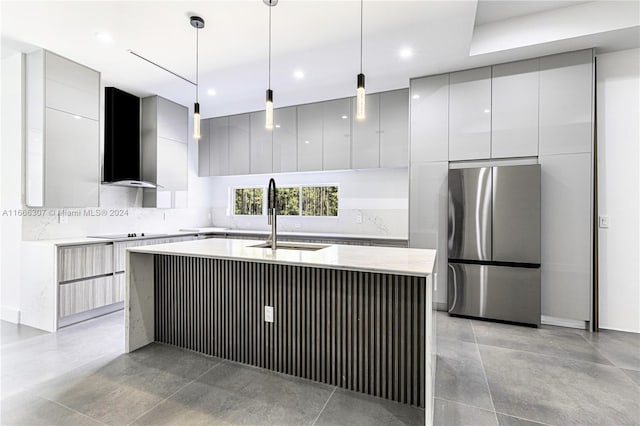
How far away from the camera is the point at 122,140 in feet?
13.4

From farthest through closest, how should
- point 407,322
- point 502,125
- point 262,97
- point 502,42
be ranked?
1. point 262,97
2. point 502,125
3. point 502,42
4. point 407,322

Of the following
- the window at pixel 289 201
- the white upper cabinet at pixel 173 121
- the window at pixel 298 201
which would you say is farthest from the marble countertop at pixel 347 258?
the window at pixel 289 201

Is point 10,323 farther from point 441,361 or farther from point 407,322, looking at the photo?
point 441,361

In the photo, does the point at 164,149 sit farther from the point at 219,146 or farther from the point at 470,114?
the point at 470,114

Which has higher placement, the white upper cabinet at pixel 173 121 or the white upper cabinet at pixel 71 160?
the white upper cabinet at pixel 173 121

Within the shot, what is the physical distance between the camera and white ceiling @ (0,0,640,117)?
95.0 inches

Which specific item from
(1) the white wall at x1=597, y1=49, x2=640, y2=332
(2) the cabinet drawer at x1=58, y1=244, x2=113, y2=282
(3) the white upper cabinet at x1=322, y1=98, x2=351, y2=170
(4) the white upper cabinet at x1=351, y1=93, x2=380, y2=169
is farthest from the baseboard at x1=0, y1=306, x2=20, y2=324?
(1) the white wall at x1=597, y1=49, x2=640, y2=332

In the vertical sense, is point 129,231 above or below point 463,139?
A: below

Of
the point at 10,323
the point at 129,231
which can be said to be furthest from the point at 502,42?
the point at 10,323

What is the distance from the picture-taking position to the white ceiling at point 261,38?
2414 millimetres

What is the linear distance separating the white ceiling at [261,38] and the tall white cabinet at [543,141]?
0.74ft

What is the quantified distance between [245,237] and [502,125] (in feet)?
12.0

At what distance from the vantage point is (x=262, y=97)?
14.1 ft

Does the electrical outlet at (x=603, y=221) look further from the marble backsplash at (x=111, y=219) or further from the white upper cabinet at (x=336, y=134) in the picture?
the marble backsplash at (x=111, y=219)
